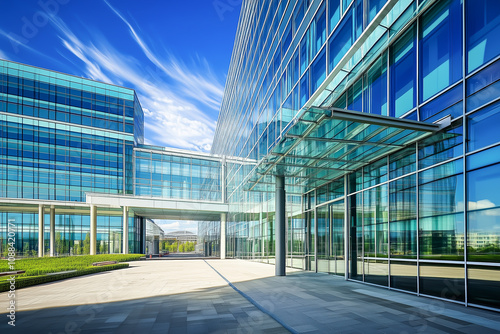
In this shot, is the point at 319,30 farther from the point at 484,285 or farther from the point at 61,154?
the point at 61,154

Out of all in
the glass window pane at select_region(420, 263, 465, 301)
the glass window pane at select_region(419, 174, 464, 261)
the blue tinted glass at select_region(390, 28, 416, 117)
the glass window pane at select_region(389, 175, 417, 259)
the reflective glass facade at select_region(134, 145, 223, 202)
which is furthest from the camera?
the reflective glass facade at select_region(134, 145, 223, 202)

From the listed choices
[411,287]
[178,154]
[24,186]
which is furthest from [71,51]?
[24,186]

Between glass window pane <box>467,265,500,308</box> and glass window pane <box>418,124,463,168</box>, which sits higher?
glass window pane <box>418,124,463,168</box>

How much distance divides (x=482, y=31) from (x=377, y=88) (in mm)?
4238

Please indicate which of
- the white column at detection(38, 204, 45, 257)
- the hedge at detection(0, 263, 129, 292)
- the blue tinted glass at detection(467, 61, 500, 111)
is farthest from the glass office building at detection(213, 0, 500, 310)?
the white column at detection(38, 204, 45, 257)

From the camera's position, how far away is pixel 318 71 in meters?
15.9

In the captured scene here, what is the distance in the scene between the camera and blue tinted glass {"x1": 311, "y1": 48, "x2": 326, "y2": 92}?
15.3 m

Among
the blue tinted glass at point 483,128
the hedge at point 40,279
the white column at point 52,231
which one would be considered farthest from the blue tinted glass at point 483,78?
the white column at point 52,231

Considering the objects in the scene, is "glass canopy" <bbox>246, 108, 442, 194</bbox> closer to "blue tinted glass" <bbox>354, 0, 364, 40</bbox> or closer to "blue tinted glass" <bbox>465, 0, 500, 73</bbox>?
"blue tinted glass" <bbox>465, 0, 500, 73</bbox>

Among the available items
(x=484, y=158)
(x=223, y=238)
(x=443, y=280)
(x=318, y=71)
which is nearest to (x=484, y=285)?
(x=443, y=280)

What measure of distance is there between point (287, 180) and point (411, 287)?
30.3 feet

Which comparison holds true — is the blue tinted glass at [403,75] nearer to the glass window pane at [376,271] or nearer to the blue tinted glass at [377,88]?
the blue tinted glass at [377,88]

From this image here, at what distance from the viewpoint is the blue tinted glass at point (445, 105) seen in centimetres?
912

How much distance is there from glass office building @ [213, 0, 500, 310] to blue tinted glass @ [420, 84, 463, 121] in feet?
0.11
